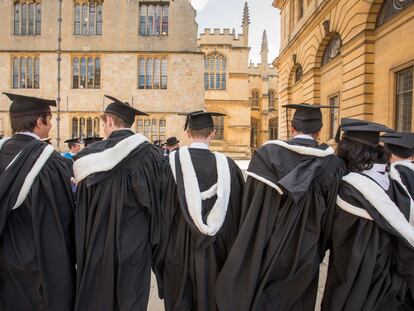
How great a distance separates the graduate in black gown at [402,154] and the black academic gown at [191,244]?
170 centimetres

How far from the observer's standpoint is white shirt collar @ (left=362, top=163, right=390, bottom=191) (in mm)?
2466

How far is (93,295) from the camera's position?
2.80 m

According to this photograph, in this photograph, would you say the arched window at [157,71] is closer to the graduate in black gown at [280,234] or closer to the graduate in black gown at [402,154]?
the graduate in black gown at [402,154]

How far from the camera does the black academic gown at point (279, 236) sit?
2.67 meters

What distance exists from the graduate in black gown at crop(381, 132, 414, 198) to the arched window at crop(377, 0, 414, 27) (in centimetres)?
754

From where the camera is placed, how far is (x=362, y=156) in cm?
257

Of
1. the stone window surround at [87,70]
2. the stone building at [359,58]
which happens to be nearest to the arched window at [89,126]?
the stone window surround at [87,70]

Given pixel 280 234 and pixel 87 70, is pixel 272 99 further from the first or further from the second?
pixel 280 234

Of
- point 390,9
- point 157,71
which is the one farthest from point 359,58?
point 157,71

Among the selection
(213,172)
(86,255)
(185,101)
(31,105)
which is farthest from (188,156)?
(185,101)

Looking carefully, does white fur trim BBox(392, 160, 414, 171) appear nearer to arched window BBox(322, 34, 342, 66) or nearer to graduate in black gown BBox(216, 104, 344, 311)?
graduate in black gown BBox(216, 104, 344, 311)

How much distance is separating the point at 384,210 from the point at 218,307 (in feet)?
5.37

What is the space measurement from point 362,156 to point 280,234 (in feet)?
3.19

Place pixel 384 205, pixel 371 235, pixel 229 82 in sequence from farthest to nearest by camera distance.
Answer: pixel 229 82, pixel 371 235, pixel 384 205
